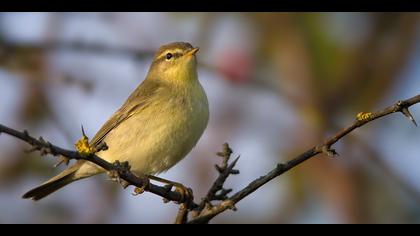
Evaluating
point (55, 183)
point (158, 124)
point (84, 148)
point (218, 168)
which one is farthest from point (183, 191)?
point (55, 183)

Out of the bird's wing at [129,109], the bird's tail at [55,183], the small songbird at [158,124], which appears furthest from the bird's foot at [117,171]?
the bird's wing at [129,109]

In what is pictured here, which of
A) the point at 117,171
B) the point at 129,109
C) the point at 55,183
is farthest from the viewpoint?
the point at 129,109

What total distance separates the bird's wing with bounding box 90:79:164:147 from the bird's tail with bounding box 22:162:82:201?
0.30 m

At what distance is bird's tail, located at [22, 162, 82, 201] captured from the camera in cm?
536

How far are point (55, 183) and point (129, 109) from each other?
34.0 inches

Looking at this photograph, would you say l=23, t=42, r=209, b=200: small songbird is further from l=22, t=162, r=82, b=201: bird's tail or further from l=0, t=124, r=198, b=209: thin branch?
l=0, t=124, r=198, b=209: thin branch

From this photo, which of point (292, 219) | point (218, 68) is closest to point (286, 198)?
point (292, 219)

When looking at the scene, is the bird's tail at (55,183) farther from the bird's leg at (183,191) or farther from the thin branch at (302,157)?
the thin branch at (302,157)

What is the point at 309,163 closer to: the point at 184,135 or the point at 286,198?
the point at 286,198

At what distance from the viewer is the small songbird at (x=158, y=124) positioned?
16.9 feet

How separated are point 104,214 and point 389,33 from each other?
168 inches

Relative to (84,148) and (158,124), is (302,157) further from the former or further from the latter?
(158,124)

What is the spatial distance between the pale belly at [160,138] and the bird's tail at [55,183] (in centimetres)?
9

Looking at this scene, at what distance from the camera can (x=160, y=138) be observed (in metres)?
5.20
